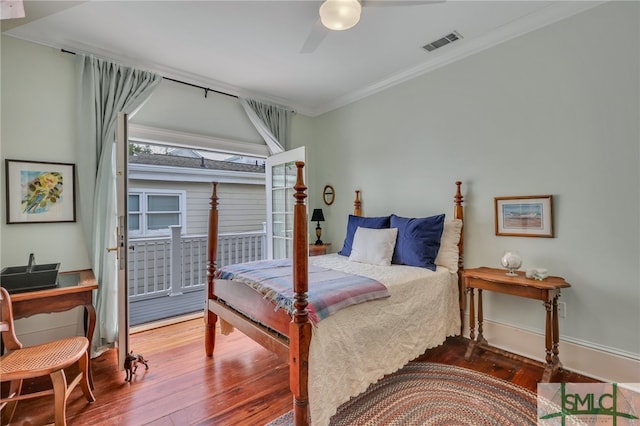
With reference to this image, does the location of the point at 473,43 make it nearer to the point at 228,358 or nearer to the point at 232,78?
the point at 232,78

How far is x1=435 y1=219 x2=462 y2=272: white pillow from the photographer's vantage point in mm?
2803

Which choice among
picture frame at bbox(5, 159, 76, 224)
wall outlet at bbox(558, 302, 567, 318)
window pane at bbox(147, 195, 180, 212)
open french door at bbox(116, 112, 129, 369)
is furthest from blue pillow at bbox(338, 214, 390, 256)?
window pane at bbox(147, 195, 180, 212)

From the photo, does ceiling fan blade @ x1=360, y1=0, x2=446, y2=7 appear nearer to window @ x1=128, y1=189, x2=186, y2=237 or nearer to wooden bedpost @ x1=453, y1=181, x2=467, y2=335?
wooden bedpost @ x1=453, y1=181, x2=467, y2=335

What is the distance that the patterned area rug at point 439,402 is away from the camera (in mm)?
1751

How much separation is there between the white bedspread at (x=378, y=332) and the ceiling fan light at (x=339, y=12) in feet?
6.05

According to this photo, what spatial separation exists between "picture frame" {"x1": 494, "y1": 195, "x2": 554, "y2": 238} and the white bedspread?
0.66m

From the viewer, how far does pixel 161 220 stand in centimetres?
580

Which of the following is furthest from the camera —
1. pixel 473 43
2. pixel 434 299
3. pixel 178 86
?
pixel 178 86

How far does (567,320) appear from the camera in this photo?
2.33 m

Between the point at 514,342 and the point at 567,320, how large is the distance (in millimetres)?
463

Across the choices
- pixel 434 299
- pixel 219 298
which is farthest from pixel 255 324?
pixel 434 299

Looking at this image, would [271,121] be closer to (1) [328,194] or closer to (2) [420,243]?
(1) [328,194]
